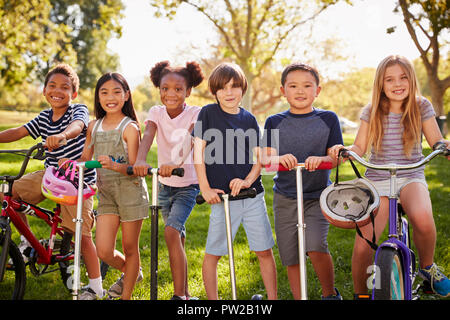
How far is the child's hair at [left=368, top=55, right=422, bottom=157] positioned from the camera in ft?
11.7

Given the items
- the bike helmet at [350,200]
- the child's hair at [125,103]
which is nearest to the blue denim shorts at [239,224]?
the bike helmet at [350,200]

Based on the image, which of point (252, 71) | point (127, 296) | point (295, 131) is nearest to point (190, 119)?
point (295, 131)

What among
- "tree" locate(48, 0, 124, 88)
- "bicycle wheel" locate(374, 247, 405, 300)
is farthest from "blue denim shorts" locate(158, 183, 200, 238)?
"tree" locate(48, 0, 124, 88)

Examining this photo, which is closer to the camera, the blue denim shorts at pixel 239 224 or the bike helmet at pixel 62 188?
the blue denim shorts at pixel 239 224

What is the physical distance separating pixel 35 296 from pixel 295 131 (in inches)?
117

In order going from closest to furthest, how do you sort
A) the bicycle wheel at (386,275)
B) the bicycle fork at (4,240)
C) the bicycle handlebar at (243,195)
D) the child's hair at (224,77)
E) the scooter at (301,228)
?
the bicycle wheel at (386,275) < the scooter at (301,228) < the bicycle handlebar at (243,195) < the bicycle fork at (4,240) < the child's hair at (224,77)

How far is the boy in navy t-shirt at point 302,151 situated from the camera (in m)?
3.56

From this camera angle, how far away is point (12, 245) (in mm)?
3521

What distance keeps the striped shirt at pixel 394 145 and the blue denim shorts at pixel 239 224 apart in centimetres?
103

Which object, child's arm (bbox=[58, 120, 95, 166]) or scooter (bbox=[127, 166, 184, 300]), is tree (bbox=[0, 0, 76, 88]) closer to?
child's arm (bbox=[58, 120, 95, 166])

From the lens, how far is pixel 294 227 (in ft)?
12.0

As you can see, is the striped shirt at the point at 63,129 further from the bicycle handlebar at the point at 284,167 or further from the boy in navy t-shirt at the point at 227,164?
the bicycle handlebar at the point at 284,167
